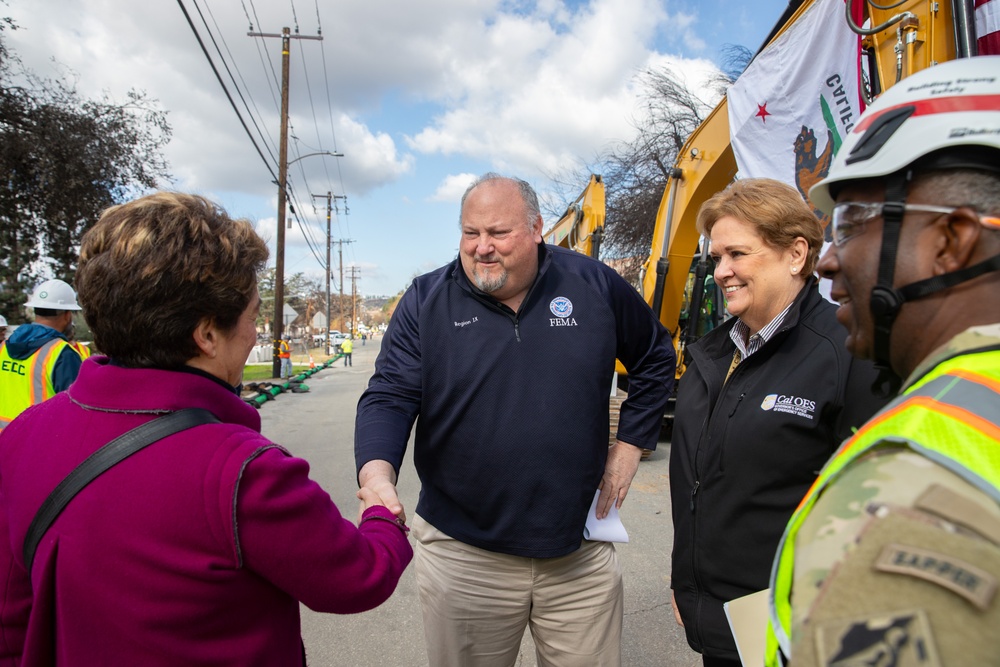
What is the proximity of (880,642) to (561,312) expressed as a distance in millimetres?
1985

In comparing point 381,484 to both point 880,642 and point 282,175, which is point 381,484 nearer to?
point 880,642

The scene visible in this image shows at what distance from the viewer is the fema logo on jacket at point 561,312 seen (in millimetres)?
2586

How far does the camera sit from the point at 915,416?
77 cm

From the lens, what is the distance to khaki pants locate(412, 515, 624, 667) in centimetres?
249

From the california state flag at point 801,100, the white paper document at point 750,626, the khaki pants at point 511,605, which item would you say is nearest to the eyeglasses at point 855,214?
the white paper document at point 750,626

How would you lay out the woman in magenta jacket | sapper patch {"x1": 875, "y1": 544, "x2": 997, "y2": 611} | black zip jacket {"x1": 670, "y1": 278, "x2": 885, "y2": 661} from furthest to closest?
black zip jacket {"x1": 670, "y1": 278, "x2": 885, "y2": 661} → the woman in magenta jacket → sapper patch {"x1": 875, "y1": 544, "x2": 997, "y2": 611}

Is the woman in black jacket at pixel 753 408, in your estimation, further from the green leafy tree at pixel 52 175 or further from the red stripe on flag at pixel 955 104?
the green leafy tree at pixel 52 175

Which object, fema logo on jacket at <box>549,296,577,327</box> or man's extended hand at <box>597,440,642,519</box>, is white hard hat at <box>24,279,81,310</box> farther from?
man's extended hand at <box>597,440,642,519</box>

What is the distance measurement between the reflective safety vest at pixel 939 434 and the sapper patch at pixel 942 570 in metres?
0.08

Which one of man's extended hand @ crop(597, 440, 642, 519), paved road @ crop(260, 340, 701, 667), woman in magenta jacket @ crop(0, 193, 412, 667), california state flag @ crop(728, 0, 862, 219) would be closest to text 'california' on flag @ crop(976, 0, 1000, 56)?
california state flag @ crop(728, 0, 862, 219)

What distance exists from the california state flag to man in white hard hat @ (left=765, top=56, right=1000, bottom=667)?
3063 millimetres

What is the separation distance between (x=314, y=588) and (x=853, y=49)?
4151 mm

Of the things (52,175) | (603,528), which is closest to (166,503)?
(603,528)

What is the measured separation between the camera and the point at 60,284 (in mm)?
4809
